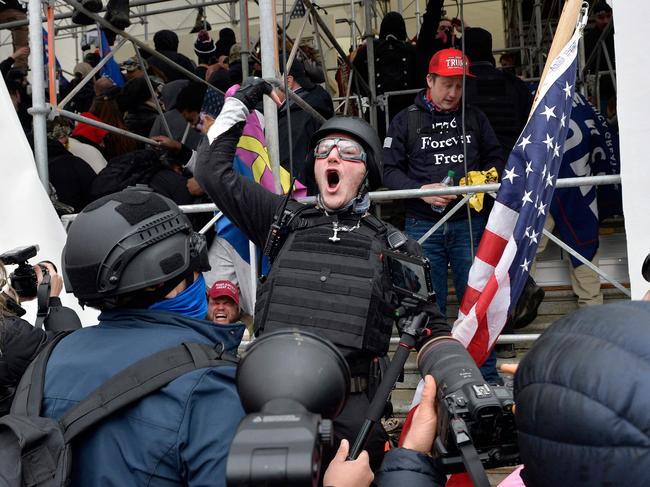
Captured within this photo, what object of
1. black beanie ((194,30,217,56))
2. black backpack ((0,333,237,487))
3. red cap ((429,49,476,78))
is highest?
black beanie ((194,30,217,56))

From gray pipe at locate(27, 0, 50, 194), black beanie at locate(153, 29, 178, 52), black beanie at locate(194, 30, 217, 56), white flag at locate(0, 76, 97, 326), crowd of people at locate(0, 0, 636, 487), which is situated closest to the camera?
crowd of people at locate(0, 0, 636, 487)

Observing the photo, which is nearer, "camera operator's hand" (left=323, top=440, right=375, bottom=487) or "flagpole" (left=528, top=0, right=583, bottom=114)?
"camera operator's hand" (left=323, top=440, right=375, bottom=487)

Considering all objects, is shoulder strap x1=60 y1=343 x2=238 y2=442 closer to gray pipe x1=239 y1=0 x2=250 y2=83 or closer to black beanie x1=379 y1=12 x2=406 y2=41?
gray pipe x1=239 y1=0 x2=250 y2=83

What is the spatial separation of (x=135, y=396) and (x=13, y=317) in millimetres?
1120

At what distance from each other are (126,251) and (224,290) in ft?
8.64

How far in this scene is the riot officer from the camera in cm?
252

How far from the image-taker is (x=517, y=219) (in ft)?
10.4

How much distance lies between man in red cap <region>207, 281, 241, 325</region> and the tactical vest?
5.19 feet

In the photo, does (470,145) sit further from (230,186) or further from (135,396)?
(135,396)

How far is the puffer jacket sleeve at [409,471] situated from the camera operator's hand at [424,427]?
0.08ft

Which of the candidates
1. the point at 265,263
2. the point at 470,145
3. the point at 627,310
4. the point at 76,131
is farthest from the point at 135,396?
→ the point at 76,131

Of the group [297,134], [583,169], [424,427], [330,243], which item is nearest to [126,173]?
[297,134]

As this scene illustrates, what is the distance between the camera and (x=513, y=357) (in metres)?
4.72

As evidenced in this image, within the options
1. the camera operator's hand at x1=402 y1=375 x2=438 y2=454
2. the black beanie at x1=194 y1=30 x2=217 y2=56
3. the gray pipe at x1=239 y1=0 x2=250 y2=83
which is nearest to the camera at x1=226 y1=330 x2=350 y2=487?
the camera operator's hand at x1=402 y1=375 x2=438 y2=454
